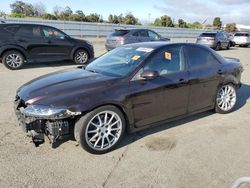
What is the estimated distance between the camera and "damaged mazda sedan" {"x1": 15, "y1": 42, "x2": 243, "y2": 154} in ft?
11.8

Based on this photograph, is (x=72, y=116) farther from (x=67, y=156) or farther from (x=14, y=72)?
(x=14, y=72)

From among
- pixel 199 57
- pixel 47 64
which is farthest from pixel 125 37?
pixel 199 57

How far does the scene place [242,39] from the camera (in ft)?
87.2

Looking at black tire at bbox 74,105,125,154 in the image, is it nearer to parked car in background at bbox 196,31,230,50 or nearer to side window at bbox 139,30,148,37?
side window at bbox 139,30,148,37

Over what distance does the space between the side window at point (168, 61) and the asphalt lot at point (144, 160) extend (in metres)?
1.06

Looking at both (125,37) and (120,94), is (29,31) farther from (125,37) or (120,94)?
(120,94)

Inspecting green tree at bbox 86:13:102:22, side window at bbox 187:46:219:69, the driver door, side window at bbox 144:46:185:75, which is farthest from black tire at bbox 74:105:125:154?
green tree at bbox 86:13:102:22

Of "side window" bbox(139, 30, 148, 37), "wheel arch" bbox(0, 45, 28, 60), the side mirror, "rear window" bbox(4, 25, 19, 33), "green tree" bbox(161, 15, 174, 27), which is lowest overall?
"wheel arch" bbox(0, 45, 28, 60)

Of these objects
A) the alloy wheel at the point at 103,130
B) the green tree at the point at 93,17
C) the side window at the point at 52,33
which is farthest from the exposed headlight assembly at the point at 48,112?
the green tree at the point at 93,17

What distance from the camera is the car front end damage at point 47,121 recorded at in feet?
11.5

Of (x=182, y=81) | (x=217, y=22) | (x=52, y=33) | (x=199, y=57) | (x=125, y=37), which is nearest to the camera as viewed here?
(x=182, y=81)

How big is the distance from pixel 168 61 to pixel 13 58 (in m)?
7.36

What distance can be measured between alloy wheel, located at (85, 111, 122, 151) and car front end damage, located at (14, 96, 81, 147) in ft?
0.91

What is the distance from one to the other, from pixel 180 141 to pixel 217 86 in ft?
5.44
